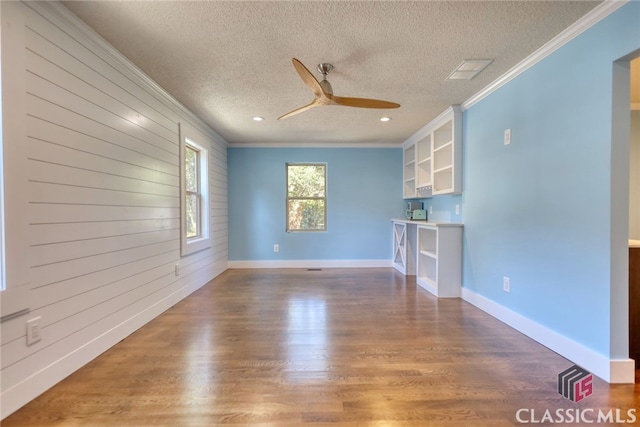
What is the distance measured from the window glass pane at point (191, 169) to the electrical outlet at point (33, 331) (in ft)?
8.21

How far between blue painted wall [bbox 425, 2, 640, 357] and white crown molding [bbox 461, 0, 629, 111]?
4 cm

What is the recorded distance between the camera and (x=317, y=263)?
17.5 ft

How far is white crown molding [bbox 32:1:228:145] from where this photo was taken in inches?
65.9

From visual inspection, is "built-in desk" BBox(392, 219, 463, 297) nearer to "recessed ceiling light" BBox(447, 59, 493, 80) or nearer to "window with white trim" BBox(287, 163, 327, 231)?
"window with white trim" BBox(287, 163, 327, 231)

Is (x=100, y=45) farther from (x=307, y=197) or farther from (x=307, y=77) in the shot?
(x=307, y=197)

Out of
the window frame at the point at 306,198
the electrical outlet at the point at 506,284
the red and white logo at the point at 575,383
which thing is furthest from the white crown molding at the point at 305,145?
the red and white logo at the point at 575,383

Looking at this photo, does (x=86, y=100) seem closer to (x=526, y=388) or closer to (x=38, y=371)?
(x=38, y=371)

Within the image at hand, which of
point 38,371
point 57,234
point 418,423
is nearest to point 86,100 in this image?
point 57,234

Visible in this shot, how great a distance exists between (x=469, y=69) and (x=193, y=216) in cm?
371

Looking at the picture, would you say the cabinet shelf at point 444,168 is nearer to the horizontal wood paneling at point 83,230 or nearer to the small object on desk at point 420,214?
the small object on desk at point 420,214

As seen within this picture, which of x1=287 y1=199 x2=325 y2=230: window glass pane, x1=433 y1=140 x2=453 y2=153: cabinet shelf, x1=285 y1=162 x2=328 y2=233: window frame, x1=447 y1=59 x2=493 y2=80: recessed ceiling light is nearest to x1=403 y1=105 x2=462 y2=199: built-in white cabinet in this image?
x1=433 y1=140 x2=453 y2=153: cabinet shelf

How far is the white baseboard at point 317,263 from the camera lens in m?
5.29

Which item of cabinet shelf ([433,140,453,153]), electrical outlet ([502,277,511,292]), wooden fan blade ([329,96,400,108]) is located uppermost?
wooden fan blade ([329,96,400,108])

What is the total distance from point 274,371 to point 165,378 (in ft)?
2.23
